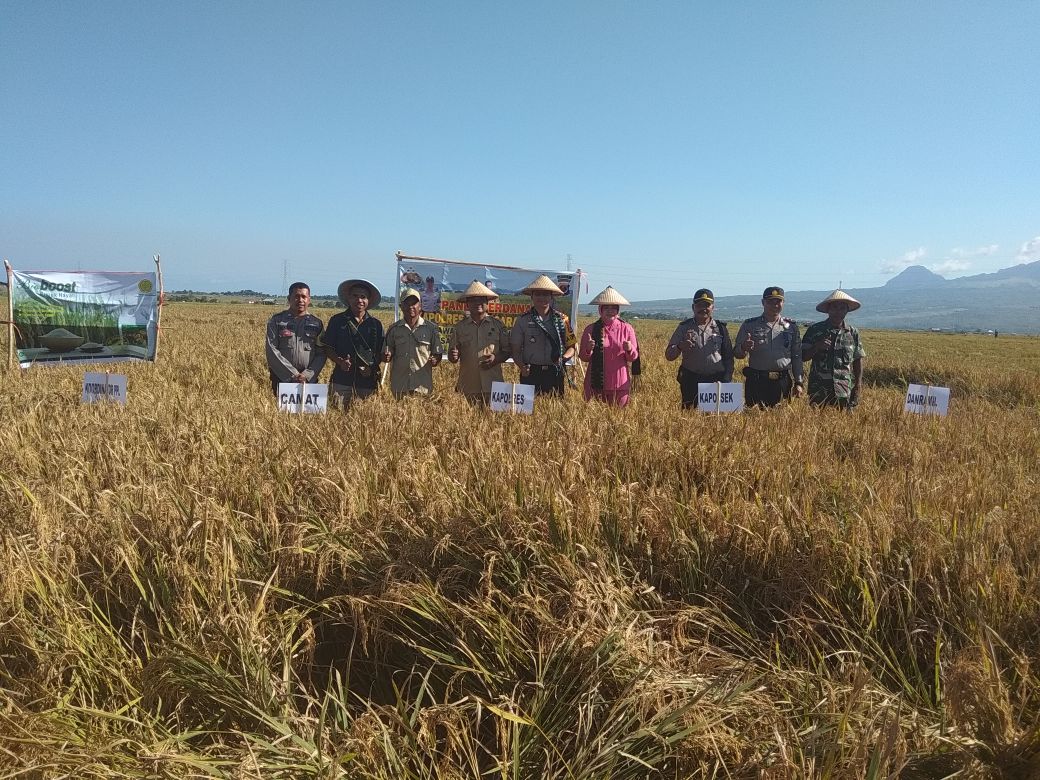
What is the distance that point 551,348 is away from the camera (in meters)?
6.46

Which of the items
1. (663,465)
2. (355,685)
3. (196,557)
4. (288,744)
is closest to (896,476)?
(663,465)

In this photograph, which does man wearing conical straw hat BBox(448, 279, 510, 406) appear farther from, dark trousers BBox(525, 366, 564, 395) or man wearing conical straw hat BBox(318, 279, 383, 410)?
man wearing conical straw hat BBox(318, 279, 383, 410)

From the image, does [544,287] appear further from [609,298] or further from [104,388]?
[104,388]

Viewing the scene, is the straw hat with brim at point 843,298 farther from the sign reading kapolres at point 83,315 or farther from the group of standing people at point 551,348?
the sign reading kapolres at point 83,315

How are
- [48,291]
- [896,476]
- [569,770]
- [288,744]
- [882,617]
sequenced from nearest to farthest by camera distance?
[569,770]
[288,744]
[882,617]
[896,476]
[48,291]

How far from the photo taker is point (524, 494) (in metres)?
2.70

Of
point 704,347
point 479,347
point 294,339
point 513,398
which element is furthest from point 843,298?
point 294,339

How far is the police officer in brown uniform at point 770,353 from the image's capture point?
21.0ft

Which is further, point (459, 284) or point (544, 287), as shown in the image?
point (459, 284)

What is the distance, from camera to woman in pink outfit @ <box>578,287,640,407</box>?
6359mm

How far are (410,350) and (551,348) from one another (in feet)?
5.41

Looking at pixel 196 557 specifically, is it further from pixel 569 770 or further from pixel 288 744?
pixel 569 770

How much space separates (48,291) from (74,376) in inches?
53.3

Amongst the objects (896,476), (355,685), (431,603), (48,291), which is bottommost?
(355,685)
